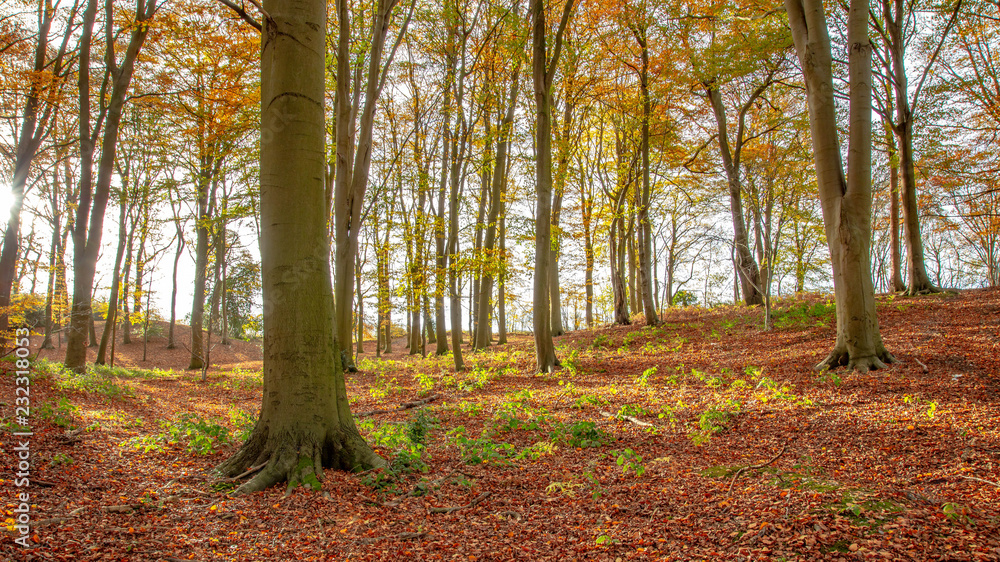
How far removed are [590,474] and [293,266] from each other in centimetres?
299

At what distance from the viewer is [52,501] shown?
8.98 feet

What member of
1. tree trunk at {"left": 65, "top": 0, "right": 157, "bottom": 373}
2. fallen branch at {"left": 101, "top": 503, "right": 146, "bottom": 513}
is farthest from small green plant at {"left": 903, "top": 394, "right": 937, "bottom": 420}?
tree trunk at {"left": 65, "top": 0, "right": 157, "bottom": 373}

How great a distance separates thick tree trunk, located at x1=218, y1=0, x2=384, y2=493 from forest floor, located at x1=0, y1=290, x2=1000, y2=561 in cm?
36

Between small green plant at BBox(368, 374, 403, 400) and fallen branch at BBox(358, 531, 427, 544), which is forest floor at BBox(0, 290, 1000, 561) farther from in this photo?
small green plant at BBox(368, 374, 403, 400)

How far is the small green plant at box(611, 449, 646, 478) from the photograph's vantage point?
12.6 ft

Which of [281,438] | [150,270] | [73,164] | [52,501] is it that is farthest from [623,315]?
[73,164]

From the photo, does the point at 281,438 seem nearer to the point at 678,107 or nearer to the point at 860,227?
the point at 860,227

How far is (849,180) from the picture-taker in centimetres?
658

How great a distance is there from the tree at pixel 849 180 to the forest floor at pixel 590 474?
0.55 m

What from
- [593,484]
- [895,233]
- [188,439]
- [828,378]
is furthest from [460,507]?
[895,233]

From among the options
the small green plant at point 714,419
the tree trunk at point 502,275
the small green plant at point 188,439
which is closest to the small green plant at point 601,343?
the tree trunk at point 502,275

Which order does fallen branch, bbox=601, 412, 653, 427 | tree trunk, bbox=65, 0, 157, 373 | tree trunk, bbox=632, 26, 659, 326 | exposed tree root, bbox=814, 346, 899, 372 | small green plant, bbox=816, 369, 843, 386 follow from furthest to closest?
tree trunk, bbox=632, 26, 659, 326, tree trunk, bbox=65, 0, 157, 373, exposed tree root, bbox=814, 346, 899, 372, small green plant, bbox=816, 369, 843, 386, fallen branch, bbox=601, 412, 653, 427

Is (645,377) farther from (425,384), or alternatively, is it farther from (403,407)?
(425,384)

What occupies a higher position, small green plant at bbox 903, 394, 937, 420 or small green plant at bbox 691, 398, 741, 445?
small green plant at bbox 903, 394, 937, 420
